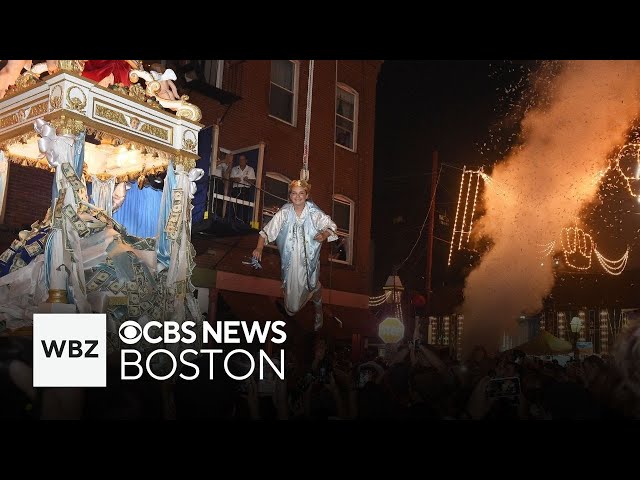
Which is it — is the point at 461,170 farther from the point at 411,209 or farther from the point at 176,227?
the point at 176,227

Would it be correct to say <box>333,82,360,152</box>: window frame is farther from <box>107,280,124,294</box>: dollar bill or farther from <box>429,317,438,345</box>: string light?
<box>107,280,124,294</box>: dollar bill

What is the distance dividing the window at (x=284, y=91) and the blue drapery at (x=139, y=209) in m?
4.33

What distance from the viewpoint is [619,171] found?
1717 cm

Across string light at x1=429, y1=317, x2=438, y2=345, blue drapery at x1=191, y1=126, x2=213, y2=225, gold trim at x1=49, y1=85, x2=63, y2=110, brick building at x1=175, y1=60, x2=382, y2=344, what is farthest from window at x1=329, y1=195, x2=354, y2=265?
gold trim at x1=49, y1=85, x2=63, y2=110

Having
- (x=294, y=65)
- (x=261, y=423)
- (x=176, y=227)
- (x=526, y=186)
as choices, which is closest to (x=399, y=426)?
(x=261, y=423)

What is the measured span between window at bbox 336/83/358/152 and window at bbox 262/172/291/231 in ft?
6.11

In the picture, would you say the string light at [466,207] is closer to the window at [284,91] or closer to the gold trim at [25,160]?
the window at [284,91]

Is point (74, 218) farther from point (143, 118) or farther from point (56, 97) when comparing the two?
point (143, 118)

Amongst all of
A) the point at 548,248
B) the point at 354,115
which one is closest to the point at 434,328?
the point at 548,248

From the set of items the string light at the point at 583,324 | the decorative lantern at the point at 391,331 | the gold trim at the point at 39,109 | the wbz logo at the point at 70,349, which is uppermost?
the gold trim at the point at 39,109

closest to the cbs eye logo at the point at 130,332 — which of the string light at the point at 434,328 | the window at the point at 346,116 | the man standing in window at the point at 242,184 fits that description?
the man standing in window at the point at 242,184

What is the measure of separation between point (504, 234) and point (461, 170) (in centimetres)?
317

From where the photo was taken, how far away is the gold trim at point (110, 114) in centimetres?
836

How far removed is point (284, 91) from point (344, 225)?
2.86 meters
